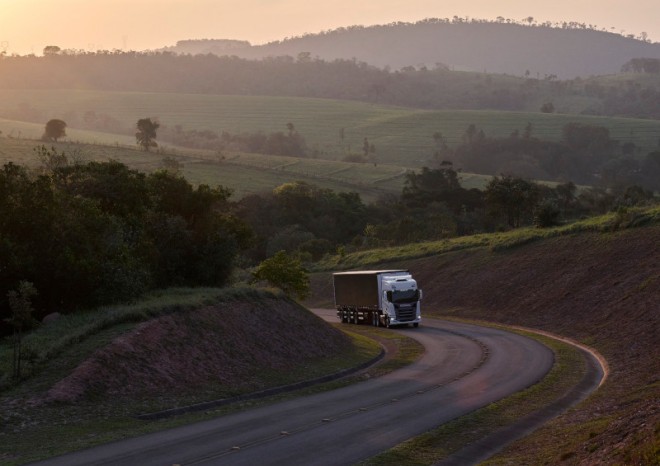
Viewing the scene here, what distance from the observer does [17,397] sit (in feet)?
88.7

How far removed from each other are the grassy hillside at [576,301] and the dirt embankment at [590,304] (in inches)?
2.9

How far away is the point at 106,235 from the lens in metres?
42.7

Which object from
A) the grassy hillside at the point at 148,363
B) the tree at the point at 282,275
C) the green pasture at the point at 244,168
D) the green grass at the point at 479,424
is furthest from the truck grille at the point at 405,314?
the green pasture at the point at 244,168

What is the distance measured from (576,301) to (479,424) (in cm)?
3357

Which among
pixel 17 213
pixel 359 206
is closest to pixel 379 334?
pixel 17 213

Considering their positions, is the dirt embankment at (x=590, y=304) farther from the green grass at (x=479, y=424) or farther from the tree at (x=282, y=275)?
the tree at (x=282, y=275)

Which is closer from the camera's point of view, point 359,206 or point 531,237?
point 531,237

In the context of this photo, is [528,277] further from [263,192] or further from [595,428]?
[263,192]

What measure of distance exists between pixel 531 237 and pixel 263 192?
58.7 meters

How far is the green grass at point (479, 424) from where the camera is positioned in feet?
72.7

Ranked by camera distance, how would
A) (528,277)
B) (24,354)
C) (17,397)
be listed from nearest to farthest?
1. (17,397)
2. (24,354)
3. (528,277)

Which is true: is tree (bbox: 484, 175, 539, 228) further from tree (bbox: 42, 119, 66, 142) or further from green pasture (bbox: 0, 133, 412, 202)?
tree (bbox: 42, 119, 66, 142)

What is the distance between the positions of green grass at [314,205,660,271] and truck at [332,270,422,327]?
1618 cm

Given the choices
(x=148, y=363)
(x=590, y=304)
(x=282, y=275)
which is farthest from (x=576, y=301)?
(x=148, y=363)
